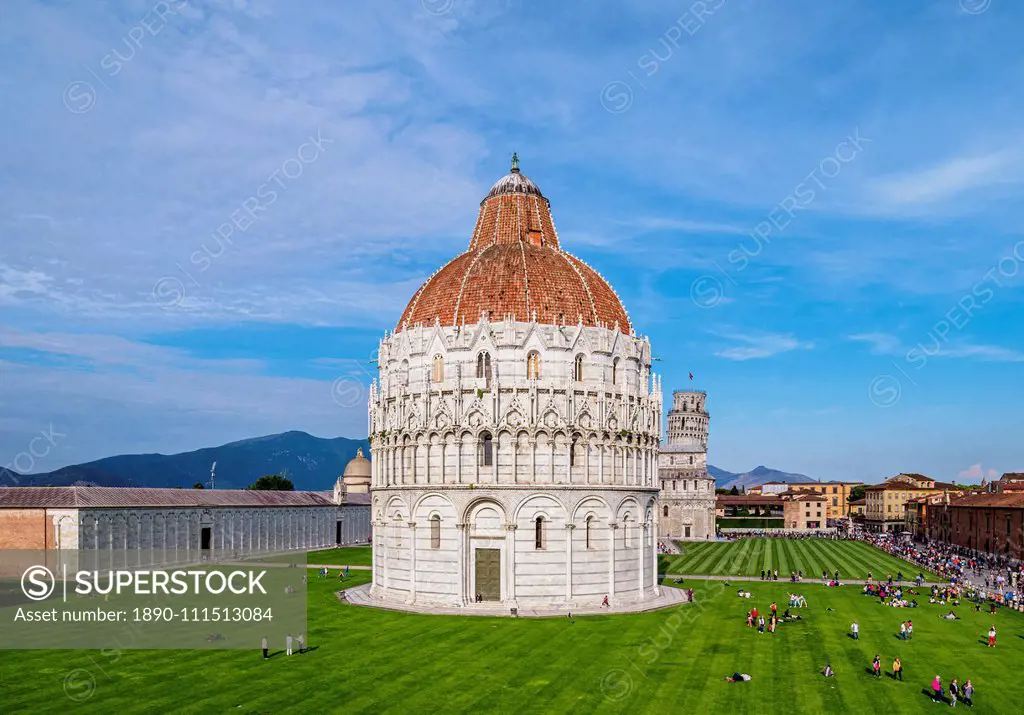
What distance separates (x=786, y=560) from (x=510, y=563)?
5041 cm

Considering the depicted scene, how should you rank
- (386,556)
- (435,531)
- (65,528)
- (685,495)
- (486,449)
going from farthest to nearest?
(685,495)
(65,528)
(386,556)
(435,531)
(486,449)

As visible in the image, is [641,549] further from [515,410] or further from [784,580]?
[784,580]

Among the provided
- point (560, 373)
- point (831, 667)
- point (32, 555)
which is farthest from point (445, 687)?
point (32, 555)

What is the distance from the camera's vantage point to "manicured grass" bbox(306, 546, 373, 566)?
295 feet

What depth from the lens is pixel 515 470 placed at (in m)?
56.5

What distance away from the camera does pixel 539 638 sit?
4622 centimetres

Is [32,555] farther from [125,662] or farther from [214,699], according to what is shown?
[214,699]

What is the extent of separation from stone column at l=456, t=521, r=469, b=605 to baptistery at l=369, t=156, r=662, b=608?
9 centimetres

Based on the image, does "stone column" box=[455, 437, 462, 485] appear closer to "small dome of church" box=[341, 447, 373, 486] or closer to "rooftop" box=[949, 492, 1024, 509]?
"rooftop" box=[949, 492, 1024, 509]

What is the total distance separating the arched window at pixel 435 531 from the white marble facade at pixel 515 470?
0.06 meters

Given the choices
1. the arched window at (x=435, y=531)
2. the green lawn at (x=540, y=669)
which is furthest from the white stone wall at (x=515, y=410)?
the green lawn at (x=540, y=669)

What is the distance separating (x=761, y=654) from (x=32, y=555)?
181 ft

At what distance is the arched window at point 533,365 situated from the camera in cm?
5794

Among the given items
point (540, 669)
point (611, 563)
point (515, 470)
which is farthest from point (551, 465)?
point (540, 669)
